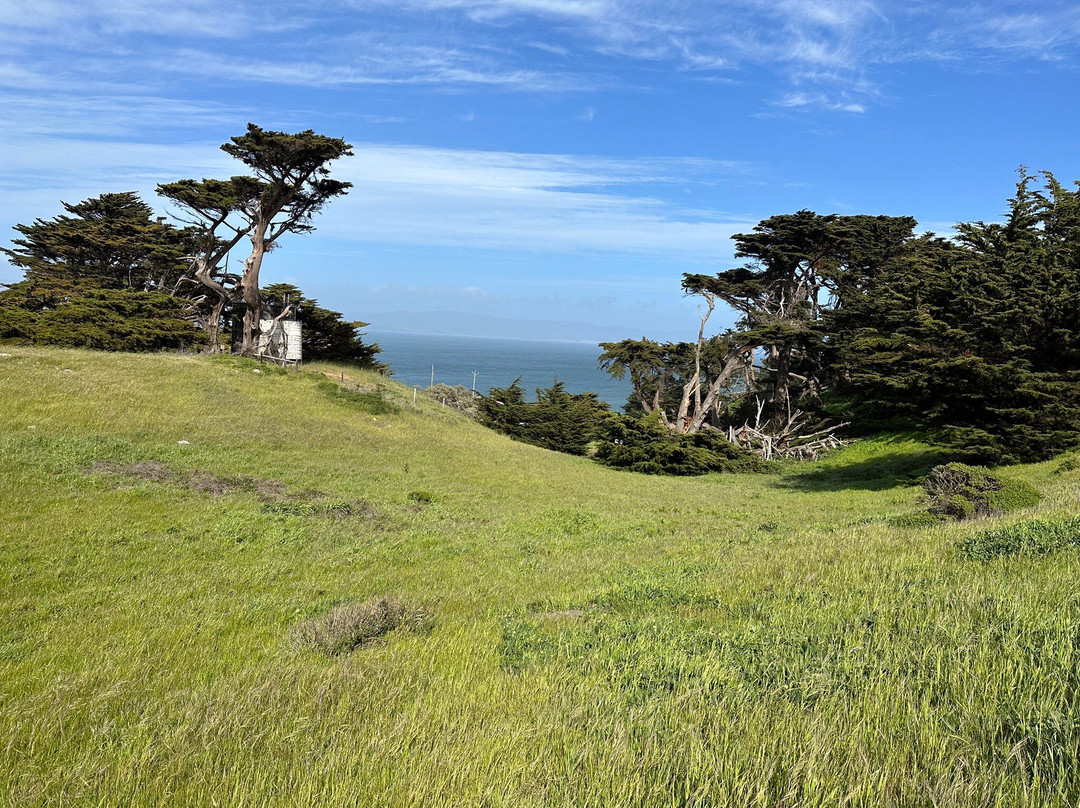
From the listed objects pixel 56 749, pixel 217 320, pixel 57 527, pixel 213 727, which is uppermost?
pixel 217 320

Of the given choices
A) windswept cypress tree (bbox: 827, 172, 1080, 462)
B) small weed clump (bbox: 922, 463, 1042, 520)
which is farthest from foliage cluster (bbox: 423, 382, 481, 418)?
small weed clump (bbox: 922, 463, 1042, 520)

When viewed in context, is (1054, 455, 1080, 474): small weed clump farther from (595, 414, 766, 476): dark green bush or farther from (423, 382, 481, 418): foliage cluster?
(423, 382, 481, 418): foliage cluster

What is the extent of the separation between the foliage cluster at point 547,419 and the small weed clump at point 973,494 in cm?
3053

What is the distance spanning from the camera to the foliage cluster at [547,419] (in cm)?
4331

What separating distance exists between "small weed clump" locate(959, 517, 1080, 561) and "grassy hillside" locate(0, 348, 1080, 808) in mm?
255

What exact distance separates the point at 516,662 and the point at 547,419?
1566 inches

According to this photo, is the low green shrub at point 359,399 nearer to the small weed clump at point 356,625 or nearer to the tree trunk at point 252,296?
the tree trunk at point 252,296

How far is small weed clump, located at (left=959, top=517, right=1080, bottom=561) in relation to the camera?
5.92 meters

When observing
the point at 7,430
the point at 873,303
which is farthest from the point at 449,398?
the point at 7,430

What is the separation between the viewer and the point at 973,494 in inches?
434

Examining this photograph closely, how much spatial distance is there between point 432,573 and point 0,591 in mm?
5025

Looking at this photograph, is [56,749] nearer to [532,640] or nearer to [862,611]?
[532,640]

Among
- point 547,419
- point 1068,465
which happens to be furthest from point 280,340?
point 1068,465

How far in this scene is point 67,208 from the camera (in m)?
40.2
